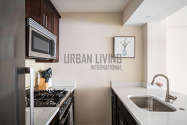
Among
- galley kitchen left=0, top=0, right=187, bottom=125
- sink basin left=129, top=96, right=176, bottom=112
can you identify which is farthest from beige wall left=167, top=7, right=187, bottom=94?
sink basin left=129, top=96, right=176, bottom=112

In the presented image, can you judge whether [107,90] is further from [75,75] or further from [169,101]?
[169,101]

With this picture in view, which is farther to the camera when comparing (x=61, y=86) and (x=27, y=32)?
(x=61, y=86)

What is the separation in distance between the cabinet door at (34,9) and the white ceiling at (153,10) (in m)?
1.28

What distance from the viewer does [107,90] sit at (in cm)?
265

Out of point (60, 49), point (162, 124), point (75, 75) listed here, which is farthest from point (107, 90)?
point (162, 124)

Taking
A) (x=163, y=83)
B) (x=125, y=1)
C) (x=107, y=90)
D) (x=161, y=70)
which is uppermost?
(x=125, y=1)

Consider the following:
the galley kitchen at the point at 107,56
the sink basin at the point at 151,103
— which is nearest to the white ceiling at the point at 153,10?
the galley kitchen at the point at 107,56

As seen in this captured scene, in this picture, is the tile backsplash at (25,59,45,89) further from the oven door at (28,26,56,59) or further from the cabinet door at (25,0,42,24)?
the cabinet door at (25,0,42,24)

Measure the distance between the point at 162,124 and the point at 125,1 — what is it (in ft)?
6.13

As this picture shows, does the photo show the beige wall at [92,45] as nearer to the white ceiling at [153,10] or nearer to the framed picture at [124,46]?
the framed picture at [124,46]

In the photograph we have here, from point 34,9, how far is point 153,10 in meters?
1.58

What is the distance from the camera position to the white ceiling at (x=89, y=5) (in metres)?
2.16

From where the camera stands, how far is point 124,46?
2.60 m

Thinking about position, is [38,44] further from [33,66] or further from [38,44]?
[33,66]
